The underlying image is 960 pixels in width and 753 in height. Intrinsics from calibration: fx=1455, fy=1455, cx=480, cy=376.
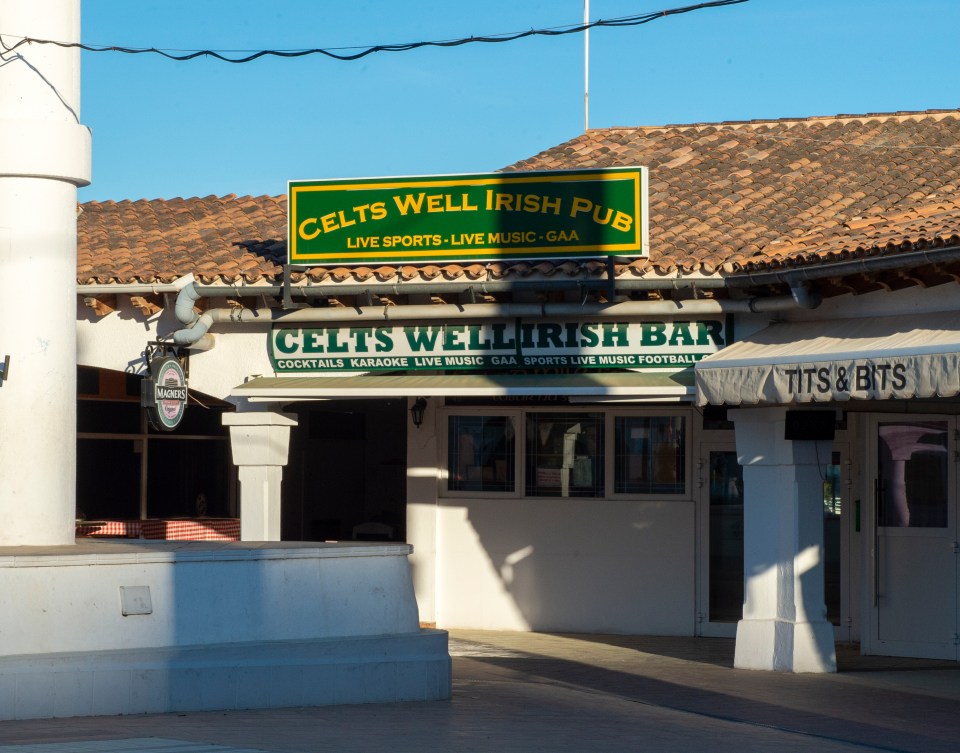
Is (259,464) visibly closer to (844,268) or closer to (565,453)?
(565,453)

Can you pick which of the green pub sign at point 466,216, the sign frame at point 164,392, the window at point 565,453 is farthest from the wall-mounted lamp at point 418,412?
the sign frame at point 164,392

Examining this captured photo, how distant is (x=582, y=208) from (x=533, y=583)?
4375 mm

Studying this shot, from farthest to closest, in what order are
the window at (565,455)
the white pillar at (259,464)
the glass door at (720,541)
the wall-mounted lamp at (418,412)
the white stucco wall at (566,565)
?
1. the wall-mounted lamp at (418,412)
2. the window at (565,455)
3. the white stucco wall at (566,565)
4. the glass door at (720,541)
5. the white pillar at (259,464)

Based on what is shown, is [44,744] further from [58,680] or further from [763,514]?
[763,514]

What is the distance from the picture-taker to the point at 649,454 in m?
15.5

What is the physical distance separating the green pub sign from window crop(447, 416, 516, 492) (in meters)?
2.78

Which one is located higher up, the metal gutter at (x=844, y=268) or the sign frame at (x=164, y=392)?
the metal gutter at (x=844, y=268)

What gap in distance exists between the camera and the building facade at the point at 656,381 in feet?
40.2

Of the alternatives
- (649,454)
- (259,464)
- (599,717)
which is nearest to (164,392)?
(259,464)

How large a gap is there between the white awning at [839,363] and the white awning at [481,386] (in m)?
0.63

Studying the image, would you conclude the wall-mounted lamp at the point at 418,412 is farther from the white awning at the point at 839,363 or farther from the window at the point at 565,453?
the white awning at the point at 839,363

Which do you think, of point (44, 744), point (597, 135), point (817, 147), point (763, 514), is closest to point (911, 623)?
point (763, 514)

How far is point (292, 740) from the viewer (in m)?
7.85

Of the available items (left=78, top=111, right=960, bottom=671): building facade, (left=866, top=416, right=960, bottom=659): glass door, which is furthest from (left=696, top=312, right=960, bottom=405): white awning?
(left=866, top=416, right=960, bottom=659): glass door
